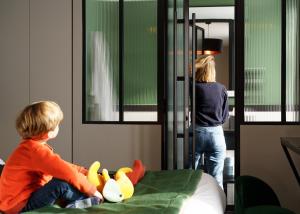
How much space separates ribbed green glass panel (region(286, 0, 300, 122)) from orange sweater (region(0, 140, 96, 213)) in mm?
2621

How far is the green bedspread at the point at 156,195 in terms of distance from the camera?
1.98 m

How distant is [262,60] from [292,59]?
0.25 m

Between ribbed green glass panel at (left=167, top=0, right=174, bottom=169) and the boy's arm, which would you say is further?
ribbed green glass panel at (left=167, top=0, right=174, bottom=169)

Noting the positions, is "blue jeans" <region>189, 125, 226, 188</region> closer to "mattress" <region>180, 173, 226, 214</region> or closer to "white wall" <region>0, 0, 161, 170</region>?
"white wall" <region>0, 0, 161, 170</region>

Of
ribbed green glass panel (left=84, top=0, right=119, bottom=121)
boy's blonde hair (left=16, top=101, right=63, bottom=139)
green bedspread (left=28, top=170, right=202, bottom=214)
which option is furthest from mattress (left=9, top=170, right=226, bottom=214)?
ribbed green glass panel (left=84, top=0, right=119, bottom=121)

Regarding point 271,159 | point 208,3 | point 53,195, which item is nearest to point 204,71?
point 271,159

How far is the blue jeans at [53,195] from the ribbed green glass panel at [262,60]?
2.54 metres

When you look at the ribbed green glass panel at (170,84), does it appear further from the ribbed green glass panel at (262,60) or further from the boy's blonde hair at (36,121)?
the boy's blonde hair at (36,121)

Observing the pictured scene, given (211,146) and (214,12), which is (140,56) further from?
(214,12)

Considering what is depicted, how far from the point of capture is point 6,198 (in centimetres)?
218

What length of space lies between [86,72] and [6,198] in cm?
252

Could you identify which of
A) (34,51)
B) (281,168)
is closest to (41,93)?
(34,51)

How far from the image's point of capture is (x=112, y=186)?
2.21 metres

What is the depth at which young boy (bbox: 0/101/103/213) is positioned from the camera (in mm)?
2094
